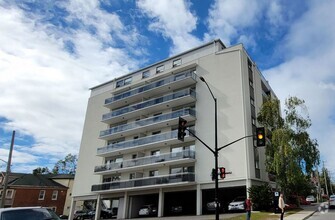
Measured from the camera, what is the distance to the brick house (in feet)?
169

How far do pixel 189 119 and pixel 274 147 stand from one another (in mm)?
10863

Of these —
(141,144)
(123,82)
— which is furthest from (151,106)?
(123,82)

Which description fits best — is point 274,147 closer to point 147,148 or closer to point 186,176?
point 186,176

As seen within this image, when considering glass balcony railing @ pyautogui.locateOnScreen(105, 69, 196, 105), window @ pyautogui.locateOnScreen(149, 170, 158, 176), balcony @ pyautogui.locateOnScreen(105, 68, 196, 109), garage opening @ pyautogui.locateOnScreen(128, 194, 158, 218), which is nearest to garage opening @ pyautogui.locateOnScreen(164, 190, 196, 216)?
garage opening @ pyautogui.locateOnScreen(128, 194, 158, 218)

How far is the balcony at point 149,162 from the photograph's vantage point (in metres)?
34.2

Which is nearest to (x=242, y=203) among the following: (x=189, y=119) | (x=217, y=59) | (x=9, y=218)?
(x=189, y=119)

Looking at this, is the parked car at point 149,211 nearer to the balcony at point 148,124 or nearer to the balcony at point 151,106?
the balcony at point 148,124

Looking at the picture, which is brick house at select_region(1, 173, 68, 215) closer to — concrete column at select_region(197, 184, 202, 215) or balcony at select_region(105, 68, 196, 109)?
balcony at select_region(105, 68, 196, 109)

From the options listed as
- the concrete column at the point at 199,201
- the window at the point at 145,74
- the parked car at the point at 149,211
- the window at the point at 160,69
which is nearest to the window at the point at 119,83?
the window at the point at 145,74

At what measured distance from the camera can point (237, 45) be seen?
36750mm

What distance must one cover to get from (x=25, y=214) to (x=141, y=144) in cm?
3217

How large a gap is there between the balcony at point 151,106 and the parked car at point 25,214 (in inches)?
1188

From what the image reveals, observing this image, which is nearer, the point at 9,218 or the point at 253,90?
the point at 9,218

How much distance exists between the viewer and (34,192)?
53.8 meters
